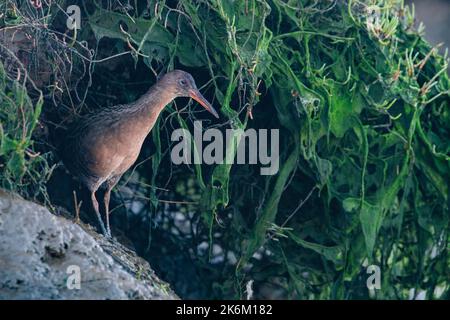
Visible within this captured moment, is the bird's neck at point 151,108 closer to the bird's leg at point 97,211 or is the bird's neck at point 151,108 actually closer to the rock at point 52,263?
the bird's leg at point 97,211

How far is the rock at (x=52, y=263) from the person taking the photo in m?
3.02

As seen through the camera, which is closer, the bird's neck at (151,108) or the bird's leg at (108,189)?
the bird's neck at (151,108)

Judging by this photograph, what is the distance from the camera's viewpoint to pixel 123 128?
12.5 ft

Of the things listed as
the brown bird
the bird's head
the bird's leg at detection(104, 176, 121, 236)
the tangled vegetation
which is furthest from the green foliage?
the bird's head

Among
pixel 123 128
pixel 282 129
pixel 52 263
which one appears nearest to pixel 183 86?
pixel 123 128

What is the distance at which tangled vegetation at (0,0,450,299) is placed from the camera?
3.76m

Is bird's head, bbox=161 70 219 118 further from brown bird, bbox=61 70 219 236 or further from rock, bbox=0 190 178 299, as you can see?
rock, bbox=0 190 178 299

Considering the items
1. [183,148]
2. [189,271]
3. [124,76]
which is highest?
[124,76]

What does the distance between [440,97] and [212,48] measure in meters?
1.01

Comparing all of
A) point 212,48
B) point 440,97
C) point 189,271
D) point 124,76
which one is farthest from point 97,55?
point 440,97

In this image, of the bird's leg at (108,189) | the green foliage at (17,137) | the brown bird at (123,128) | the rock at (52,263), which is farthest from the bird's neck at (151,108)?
the rock at (52,263)

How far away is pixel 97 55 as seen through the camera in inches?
157

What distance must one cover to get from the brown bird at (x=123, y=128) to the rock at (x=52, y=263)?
2.01ft
